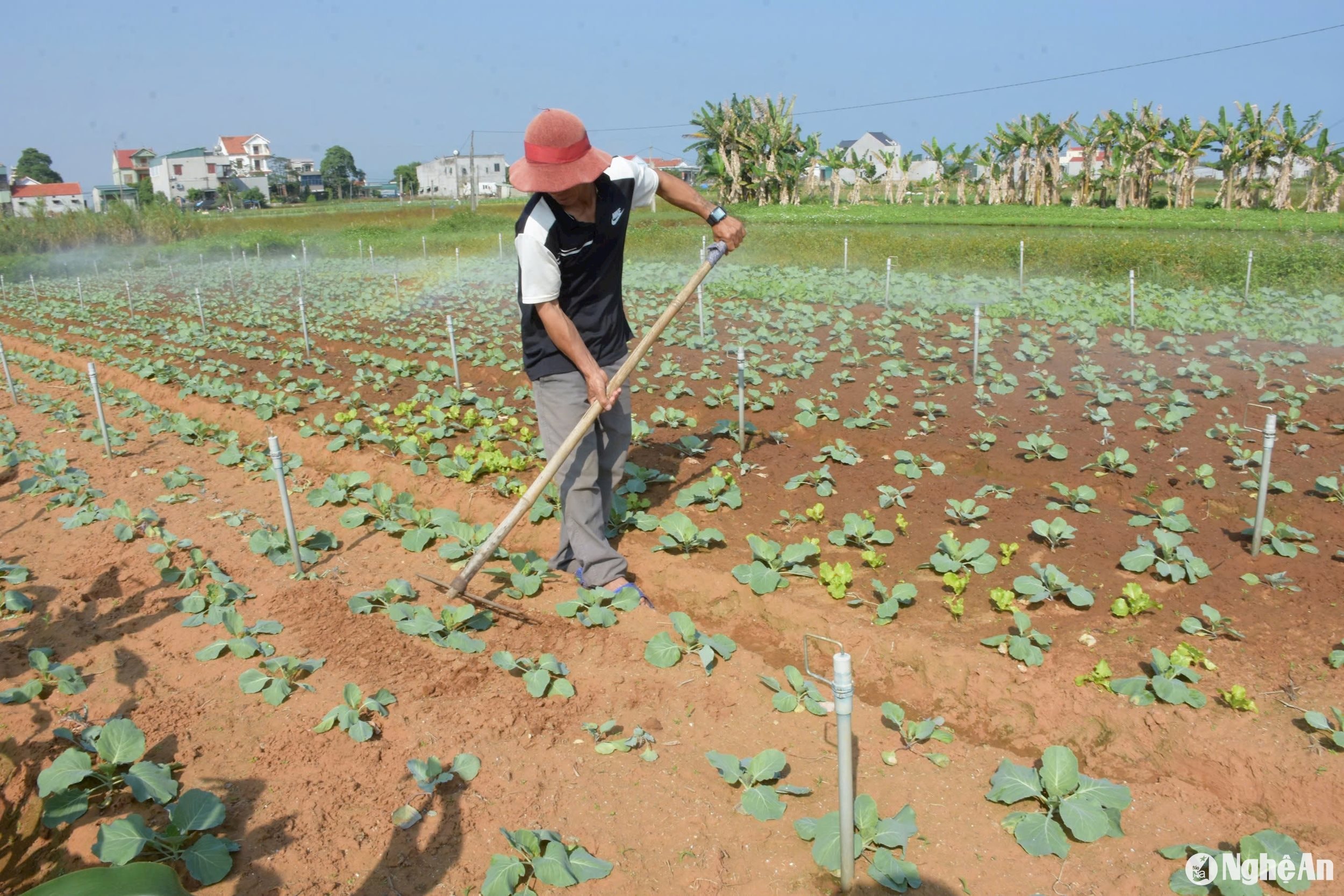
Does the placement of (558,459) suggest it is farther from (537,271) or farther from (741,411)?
(741,411)

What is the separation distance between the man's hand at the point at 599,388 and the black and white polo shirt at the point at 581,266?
0.24 meters

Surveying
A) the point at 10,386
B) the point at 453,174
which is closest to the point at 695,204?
the point at 10,386

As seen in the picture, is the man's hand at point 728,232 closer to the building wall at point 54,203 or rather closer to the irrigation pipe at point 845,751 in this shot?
the irrigation pipe at point 845,751

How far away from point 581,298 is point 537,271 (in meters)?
0.39

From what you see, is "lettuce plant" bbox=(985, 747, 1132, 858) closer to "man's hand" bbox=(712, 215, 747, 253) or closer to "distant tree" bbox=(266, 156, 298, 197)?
"man's hand" bbox=(712, 215, 747, 253)

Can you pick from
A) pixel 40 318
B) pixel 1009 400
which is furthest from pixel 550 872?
pixel 40 318

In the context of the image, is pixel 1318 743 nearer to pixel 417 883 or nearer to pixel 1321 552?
pixel 1321 552

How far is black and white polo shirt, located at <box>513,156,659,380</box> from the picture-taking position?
388 centimetres

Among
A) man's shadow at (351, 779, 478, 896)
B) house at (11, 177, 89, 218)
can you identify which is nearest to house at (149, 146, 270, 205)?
house at (11, 177, 89, 218)

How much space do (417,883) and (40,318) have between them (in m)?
18.5

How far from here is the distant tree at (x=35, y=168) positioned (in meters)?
96.7

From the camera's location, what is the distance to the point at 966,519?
186 inches

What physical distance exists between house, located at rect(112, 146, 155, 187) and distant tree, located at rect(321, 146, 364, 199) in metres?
14.0

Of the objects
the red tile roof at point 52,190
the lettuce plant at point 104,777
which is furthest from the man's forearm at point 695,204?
the red tile roof at point 52,190
